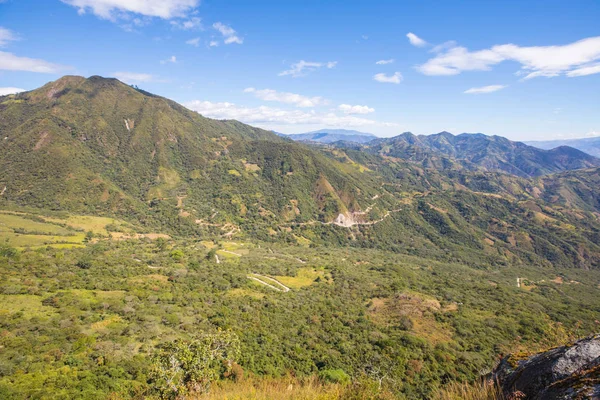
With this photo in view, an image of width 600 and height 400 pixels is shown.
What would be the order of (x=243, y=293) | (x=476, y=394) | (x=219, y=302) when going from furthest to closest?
(x=243, y=293), (x=219, y=302), (x=476, y=394)

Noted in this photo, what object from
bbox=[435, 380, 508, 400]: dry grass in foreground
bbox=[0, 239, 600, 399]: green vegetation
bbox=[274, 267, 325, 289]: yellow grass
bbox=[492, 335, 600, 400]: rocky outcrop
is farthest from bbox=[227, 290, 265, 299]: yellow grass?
bbox=[492, 335, 600, 400]: rocky outcrop

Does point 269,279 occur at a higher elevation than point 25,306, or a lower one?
lower

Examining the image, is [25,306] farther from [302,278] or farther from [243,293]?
[302,278]

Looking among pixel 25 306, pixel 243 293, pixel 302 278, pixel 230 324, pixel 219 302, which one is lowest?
pixel 302 278

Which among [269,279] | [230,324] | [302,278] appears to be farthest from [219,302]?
[302,278]

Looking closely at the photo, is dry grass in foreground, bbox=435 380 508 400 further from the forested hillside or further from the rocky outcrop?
the forested hillside

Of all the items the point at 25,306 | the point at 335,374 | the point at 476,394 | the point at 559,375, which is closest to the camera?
the point at 559,375

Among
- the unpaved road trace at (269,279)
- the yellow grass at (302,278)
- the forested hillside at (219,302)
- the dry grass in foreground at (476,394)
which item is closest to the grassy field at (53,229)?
the forested hillside at (219,302)

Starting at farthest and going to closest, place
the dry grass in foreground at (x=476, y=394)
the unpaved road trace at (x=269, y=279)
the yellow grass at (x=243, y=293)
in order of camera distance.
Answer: the unpaved road trace at (x=269, y=279) → the yellow grass at (x=243, y=293) → the dry grass in foreground at (x=476, y=394)

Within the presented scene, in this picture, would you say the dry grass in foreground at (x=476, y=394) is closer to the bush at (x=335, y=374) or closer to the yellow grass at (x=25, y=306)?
the bush at (x=335, y=374)
